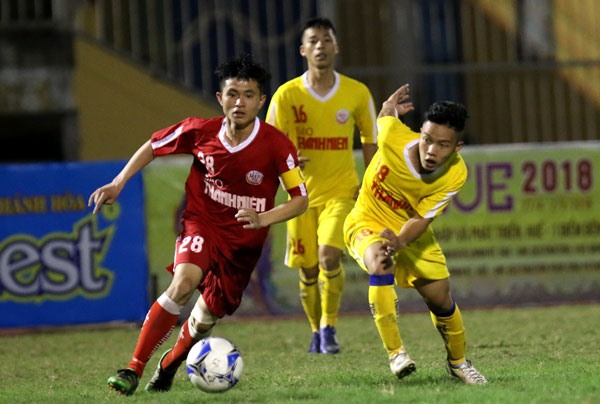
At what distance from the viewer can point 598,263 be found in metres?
13.0

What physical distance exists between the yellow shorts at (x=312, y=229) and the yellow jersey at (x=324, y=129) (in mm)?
71

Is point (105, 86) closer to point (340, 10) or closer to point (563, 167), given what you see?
point (340, 10)

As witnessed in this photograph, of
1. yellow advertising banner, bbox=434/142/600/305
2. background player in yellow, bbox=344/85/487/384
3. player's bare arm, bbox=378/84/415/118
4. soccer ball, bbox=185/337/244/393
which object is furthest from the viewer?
yellow advertising banner, bbox=434/142/600/305

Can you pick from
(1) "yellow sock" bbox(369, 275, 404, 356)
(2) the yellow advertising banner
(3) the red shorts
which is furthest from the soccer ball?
(2) the yellow advertising banner

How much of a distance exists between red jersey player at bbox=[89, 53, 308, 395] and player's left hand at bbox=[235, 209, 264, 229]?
295 mm

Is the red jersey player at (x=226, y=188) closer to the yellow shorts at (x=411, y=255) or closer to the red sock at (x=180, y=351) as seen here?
the red sock at (x=180, y=351)

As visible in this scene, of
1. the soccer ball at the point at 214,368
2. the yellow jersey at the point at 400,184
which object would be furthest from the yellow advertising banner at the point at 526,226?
the soccer ball at the point at 214,368

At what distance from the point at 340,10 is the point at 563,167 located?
17.5 feet

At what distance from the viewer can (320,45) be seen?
9.63 meters

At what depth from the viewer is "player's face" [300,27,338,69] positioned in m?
9.63

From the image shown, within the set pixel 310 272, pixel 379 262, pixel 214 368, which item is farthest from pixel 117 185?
pixel 310 272

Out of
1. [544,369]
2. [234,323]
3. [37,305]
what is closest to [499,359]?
[544,369]

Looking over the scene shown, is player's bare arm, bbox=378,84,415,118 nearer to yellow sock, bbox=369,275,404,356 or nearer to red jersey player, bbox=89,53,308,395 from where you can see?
red jersey player, bbox=89,53,308,395

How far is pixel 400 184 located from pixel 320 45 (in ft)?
7.71
